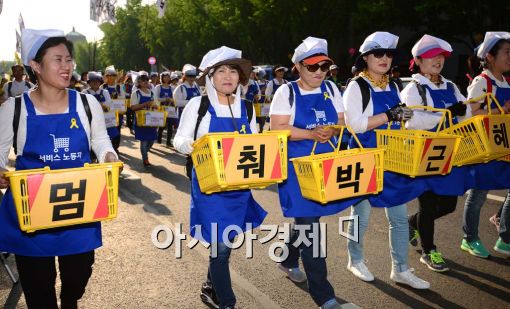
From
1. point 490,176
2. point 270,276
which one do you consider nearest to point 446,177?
point 490,176

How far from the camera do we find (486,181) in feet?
16.3

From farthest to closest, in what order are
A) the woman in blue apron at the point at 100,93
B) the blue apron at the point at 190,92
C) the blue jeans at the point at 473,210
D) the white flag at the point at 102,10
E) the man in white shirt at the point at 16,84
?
the white flag at the point at 102,10 < the man in white shirt at the point at 16,84 < the blue apron at the point at 190,92 < the woman in blue apron at the point at 100,93 < the blue jeans at the point at 473,210

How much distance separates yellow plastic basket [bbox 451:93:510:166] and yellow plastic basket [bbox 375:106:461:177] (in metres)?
0.33

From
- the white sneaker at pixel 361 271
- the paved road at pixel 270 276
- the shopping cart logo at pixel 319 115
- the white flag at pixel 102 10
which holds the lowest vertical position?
the paved road at pixel 270 276

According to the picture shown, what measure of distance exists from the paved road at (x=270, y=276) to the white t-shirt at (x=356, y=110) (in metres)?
1.55

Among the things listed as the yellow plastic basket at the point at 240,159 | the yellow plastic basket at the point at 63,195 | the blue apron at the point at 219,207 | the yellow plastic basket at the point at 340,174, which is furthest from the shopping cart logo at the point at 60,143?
the yellow plastic basket at the point at 340,174

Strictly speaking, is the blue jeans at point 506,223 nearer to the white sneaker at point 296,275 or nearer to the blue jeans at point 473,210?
the blue jeans at point 473,210

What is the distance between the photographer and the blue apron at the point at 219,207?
3.64 metres

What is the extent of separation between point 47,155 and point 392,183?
9.52 ft

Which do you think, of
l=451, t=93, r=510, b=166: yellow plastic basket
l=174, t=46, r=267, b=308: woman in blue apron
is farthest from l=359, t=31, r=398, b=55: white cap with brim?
l=174, t=46, r=267, b=308: woman in blue apron

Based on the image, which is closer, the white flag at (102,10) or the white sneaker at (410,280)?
the white sneaker at (410,280)

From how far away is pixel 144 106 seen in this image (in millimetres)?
11891

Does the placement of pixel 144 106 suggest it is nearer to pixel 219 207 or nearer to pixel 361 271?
→ pixel 361 271

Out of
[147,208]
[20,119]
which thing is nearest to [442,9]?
[147,208]
